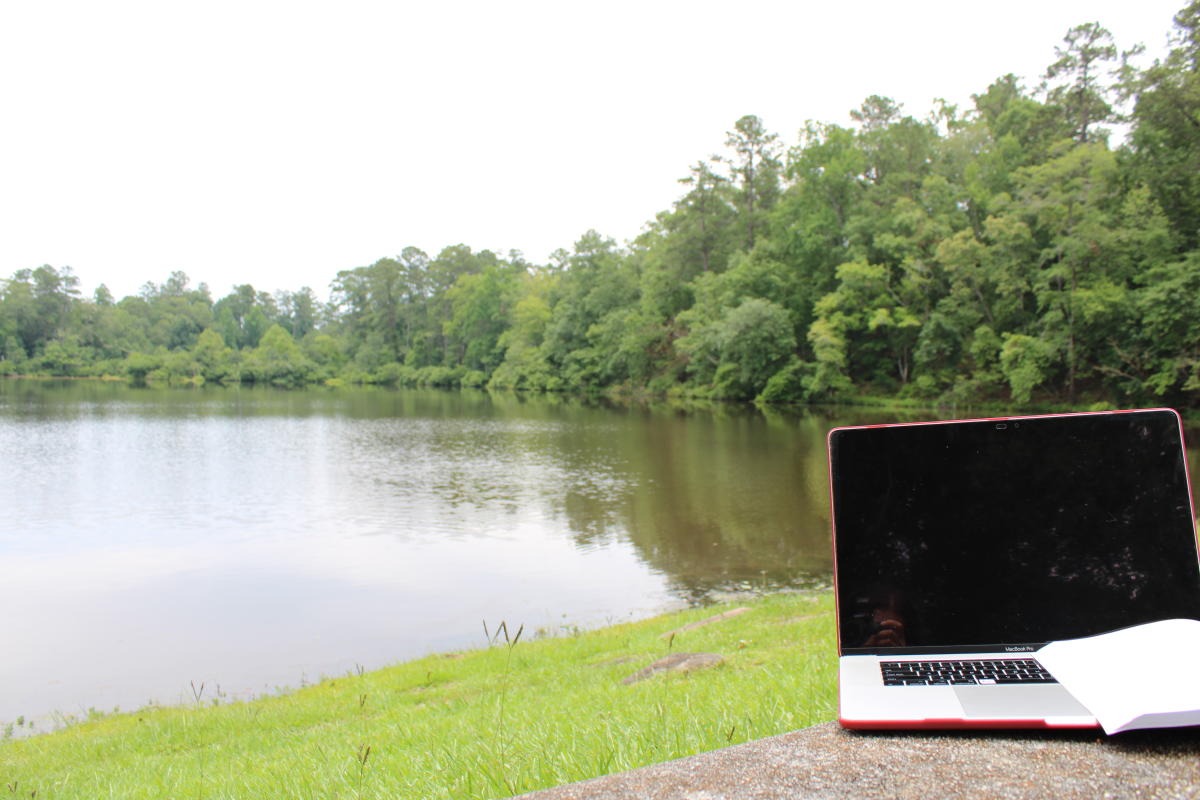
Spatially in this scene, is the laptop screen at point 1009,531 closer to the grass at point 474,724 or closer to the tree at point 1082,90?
the grass at point 474,724

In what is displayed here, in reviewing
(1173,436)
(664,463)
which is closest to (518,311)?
(664,463)

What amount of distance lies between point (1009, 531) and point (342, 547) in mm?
15470

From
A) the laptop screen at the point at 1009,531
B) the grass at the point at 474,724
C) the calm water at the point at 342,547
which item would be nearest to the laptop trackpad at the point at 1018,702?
the laptop screen at the point at 1009,531

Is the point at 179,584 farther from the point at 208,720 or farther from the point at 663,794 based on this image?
the point at 663,794

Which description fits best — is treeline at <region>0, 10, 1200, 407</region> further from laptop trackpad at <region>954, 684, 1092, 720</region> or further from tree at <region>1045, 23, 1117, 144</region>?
laptop trackpad at <region>954, 684, 1092, 720</region>

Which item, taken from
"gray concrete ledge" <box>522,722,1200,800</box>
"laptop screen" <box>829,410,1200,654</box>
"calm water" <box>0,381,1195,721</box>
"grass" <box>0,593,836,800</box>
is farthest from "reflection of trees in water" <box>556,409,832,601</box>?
"gray concrete ledge" <box>522,722,1200,800</box>

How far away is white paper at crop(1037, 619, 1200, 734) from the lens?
1588 mm

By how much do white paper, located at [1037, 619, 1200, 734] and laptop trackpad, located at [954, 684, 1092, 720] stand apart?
0.10ft

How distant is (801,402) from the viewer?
172ft

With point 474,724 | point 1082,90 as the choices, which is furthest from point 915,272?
point 474,724

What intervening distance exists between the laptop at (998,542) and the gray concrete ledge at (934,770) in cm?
20

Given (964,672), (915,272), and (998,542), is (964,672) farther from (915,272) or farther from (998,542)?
(915,272)

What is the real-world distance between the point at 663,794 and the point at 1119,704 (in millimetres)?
1030

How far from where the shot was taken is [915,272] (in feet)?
150
